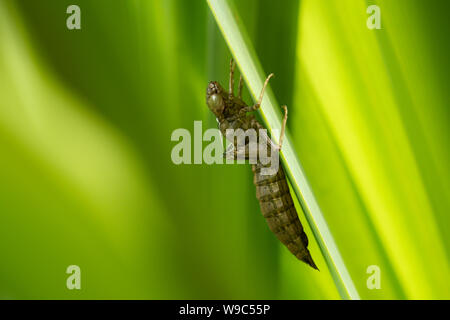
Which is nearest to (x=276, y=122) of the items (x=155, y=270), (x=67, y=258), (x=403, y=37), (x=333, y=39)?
(x=333, y=39)

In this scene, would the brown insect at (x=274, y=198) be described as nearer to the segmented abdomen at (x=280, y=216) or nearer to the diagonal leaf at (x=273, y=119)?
the segmented abdomen at (x=280, y=216)

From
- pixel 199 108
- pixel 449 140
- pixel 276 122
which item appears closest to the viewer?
pixel 276 122

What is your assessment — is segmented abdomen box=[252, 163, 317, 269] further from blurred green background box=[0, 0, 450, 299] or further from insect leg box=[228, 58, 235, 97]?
insect leg box=[228, 58, 235, 97]

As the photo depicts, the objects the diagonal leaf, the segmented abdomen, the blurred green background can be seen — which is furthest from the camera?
the segmented abdomen

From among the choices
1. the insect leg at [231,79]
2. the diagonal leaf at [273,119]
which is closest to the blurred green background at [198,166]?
the insect leg at [231,79]

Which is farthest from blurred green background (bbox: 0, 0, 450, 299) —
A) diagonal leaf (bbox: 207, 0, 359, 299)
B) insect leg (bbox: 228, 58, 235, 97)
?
diagonal leaf (bbox: 207, 0, 359, 299)

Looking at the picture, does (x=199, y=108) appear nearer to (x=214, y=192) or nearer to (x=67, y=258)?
(x=214, y=192)
